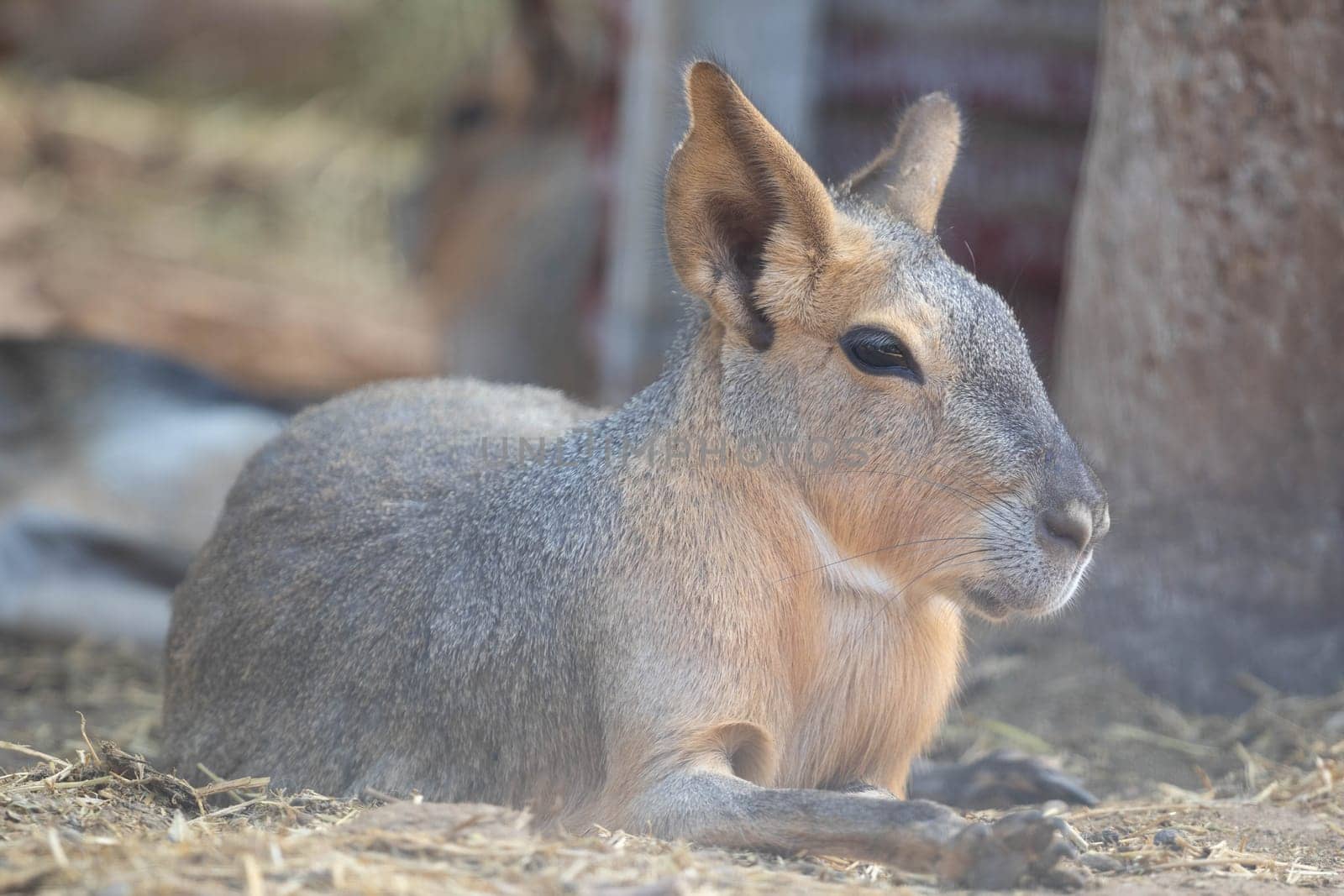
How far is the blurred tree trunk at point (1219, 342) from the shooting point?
14.3ft

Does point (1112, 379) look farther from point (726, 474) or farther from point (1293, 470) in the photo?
point (726, 474)

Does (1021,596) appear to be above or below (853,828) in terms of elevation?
above

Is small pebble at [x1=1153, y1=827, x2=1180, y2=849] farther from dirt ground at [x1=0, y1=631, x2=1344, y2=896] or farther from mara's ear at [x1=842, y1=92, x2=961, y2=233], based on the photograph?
mara's ear at [x1=842, y1=92, x2=961, y2=233]

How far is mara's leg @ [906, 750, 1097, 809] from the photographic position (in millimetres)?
3920

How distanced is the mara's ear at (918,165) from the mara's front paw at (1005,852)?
1570 millimetres

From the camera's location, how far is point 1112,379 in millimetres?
4984

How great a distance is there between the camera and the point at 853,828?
276 centimetres

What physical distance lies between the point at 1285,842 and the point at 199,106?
34.2ft

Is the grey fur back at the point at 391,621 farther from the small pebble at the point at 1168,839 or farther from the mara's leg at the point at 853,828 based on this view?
the small pebble at the point at 1168,839

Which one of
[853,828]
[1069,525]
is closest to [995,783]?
[1069,525]

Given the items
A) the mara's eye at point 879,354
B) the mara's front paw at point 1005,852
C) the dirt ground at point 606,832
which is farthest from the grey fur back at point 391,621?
the mara's front paw at point 1005,852

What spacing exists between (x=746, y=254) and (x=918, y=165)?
73 centimetres

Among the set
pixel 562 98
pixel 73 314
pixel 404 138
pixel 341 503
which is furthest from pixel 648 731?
pixel 404 138

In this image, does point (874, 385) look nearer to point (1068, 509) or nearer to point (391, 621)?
point (1068, 509)
